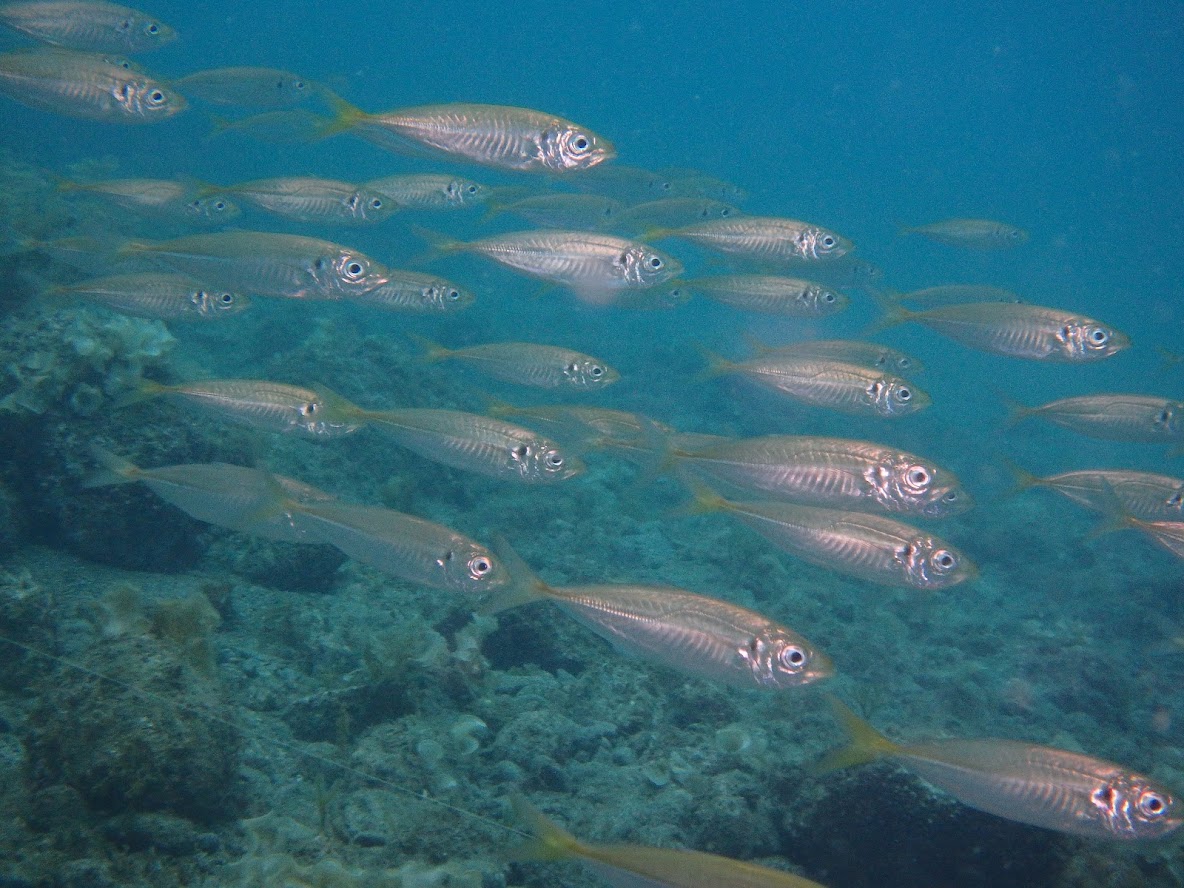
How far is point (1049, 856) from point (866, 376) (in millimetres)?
3476

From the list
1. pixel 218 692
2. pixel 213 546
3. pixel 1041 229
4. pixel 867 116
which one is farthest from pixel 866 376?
pixel 867 116

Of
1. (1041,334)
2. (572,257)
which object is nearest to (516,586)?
(572,257)

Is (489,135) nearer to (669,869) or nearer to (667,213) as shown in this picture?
(667,213)

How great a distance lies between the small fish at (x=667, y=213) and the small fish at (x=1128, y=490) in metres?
5.35

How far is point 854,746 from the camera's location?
3016 mm

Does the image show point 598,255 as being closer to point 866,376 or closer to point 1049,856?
point 866,376

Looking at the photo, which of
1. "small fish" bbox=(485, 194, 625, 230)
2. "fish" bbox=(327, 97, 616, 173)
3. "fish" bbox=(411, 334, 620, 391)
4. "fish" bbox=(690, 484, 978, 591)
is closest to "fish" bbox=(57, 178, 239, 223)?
"fish" bbox=(327, 97, 616, 173)

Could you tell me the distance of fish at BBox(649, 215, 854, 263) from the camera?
7055 mm

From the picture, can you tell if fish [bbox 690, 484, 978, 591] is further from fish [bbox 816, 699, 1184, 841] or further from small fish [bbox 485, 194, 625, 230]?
small fish [bbox 485, 194, 625, 230]

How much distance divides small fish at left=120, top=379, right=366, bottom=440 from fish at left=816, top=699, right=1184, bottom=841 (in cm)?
397

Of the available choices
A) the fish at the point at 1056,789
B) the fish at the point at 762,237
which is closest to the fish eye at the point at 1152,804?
the fish at the point at 1056,789

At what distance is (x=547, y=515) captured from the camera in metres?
9.79

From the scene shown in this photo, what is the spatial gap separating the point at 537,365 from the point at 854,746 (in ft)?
13.7

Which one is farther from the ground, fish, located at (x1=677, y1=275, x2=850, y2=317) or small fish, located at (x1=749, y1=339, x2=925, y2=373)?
fish, located at (x1=677, y1=275, x2=850, y2=317)
